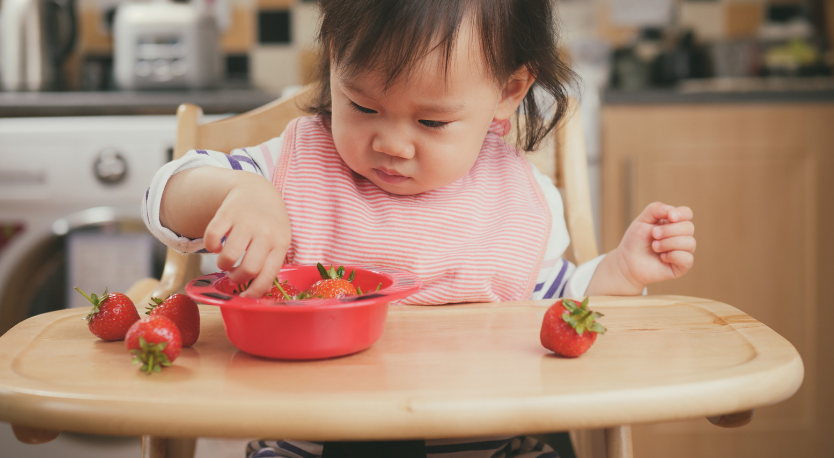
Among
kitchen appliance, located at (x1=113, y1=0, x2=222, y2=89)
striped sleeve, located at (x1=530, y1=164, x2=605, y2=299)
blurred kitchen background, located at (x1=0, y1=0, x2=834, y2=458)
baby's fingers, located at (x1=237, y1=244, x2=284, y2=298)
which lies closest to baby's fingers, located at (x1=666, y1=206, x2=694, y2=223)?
striped sleeve, located at (x1=530, y1=164, x2=605, y2=299)

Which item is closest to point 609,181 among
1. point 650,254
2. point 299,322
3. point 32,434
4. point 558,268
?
point 558,268

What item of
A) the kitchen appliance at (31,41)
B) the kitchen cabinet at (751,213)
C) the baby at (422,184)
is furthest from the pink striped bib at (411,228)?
the kitchen appliance at (31,41)

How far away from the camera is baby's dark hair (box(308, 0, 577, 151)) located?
75 centimetres

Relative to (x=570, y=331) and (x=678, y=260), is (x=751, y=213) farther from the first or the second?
(x=570, y=331)

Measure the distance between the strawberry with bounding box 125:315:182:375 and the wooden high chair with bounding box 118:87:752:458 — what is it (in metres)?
0.49

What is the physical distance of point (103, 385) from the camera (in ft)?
1.55

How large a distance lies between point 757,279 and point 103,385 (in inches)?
70.3

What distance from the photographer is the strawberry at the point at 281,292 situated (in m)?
0.57

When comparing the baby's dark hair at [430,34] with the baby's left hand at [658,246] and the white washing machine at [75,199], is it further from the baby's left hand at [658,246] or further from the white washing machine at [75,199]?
the white washing machine at [75,199]

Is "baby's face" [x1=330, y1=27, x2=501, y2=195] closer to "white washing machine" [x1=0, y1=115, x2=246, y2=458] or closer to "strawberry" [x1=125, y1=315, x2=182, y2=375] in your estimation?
"strawberry" [x1=125, y1=315, x2=182, y2=375]

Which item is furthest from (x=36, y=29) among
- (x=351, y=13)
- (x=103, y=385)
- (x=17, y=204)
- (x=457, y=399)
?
(x=457, y=399)

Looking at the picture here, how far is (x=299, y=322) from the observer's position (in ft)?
1.70

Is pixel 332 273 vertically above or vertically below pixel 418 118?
below

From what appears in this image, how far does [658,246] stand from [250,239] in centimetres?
52
